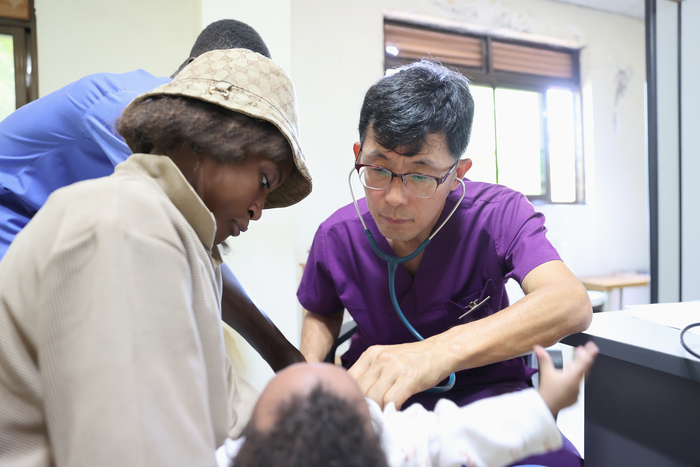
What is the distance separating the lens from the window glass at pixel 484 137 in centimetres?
373

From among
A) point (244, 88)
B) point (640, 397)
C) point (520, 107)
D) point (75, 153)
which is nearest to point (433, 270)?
point (640, 397)

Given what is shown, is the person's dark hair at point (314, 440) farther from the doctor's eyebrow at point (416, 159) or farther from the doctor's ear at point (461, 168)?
the doctor's ear at point (461, 168)

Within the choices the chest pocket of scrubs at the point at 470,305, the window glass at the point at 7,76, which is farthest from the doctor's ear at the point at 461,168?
the window glass at the point at 7,76

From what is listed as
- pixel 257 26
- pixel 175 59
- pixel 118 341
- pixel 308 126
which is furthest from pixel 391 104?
pixel 175 59

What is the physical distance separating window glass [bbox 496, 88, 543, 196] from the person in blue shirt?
3163 mm

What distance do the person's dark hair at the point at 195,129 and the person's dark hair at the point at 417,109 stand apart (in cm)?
44

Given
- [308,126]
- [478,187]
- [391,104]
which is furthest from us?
[308,126]

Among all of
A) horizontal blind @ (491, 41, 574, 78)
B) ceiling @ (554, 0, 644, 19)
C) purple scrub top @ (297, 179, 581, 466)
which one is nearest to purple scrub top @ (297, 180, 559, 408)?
purple scrub top @ (297, 179, 581, 466)

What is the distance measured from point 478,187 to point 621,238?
11.2 feet

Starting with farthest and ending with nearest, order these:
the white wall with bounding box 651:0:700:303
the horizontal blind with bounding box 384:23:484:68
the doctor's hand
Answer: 1. the horizontal blind with bounding box 384:23:484:68
2. the white wall with bounding box 651:0:700:303
3. the doctor's hand

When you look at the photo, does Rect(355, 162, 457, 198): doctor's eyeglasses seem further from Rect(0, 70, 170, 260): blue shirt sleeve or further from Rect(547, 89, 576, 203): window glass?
Rect(547, 89, 576, 203): window glass

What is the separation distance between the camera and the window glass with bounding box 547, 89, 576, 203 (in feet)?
13.3

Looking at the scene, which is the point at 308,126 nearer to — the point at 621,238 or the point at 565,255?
the point at 565,255

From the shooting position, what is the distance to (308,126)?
3.06 metres
